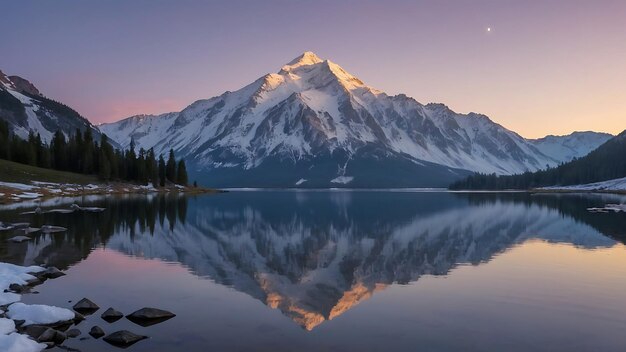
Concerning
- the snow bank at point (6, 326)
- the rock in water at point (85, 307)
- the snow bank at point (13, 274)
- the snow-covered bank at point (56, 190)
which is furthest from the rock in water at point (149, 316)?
the snow-covered bank at point (56, 190)

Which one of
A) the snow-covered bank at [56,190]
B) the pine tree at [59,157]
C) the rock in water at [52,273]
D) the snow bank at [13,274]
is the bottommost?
the rock in water at [52,273]

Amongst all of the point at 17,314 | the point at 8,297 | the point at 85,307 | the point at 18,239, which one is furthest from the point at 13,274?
the point at 18,239

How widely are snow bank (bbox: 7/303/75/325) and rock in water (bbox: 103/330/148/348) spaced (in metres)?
3.92

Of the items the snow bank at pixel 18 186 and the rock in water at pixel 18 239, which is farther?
the snow bank at pixel 18 186

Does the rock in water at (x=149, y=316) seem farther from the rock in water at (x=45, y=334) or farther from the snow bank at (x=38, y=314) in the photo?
the rock in water at (x=45, y=334)

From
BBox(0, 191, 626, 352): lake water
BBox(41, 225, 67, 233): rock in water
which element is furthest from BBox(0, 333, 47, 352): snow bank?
BBox(41, 225, 67, 233): rock in water

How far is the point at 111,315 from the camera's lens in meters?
26.3

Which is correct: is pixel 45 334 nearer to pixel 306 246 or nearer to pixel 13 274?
pixel 13 274

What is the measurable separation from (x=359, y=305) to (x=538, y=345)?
1077cm

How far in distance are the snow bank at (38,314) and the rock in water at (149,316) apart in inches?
119

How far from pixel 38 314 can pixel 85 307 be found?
10.8ft

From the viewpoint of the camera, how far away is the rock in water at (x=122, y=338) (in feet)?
72.5

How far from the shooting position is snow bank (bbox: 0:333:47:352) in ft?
66.1

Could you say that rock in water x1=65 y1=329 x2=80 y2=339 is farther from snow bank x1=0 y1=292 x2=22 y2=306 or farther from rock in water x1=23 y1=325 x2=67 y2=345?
snow bank x1=0 y1=292 x2=22 y2=306
